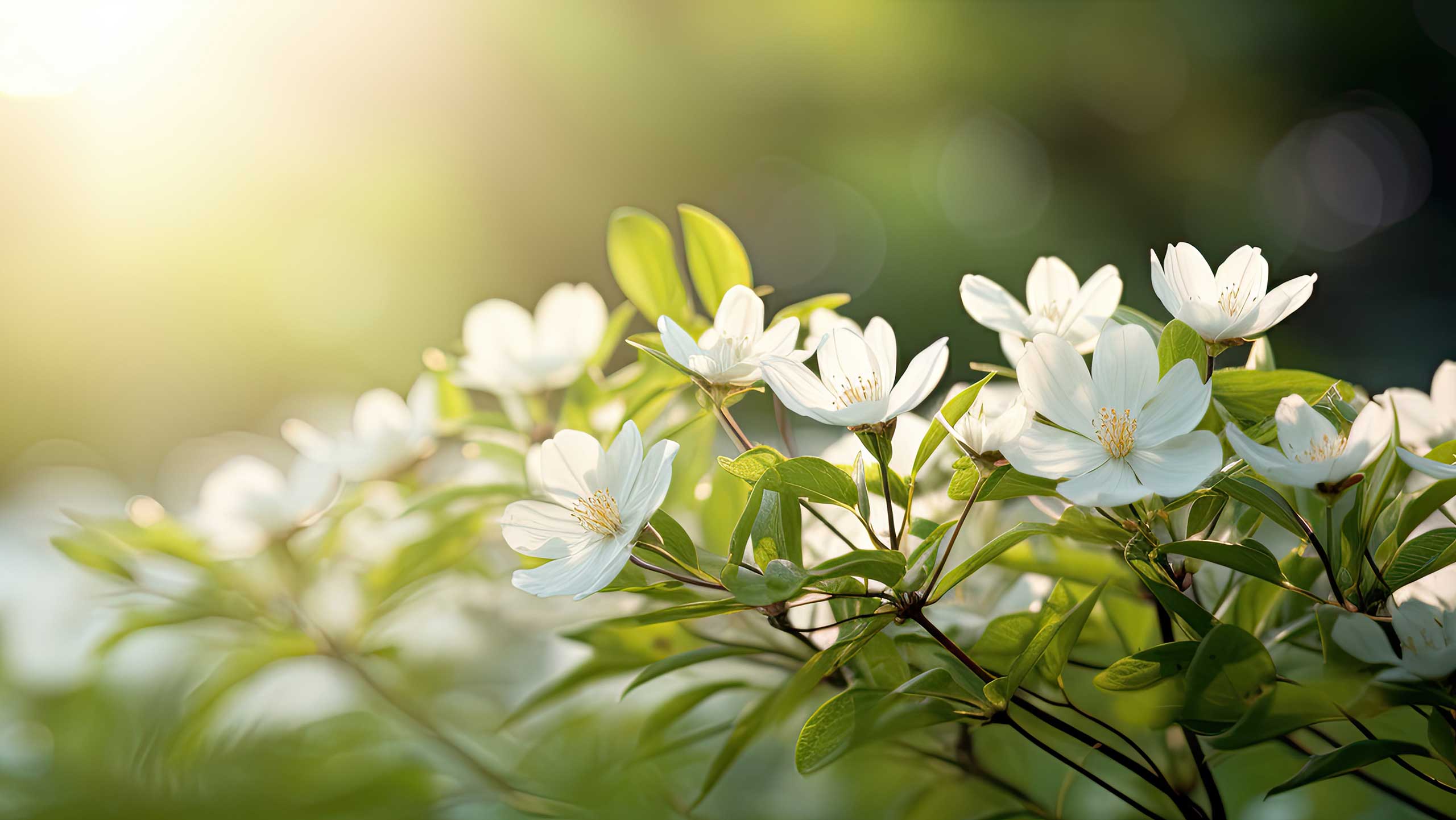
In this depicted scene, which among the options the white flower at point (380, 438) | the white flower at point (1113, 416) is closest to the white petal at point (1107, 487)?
the white flower at point (1113, 416)

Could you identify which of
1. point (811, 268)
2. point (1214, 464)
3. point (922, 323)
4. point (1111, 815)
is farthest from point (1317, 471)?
point (811, 268)

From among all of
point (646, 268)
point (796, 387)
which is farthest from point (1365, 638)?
point (646, 268)

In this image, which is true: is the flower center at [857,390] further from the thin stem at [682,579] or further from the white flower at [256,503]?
the white flower at [256,503]

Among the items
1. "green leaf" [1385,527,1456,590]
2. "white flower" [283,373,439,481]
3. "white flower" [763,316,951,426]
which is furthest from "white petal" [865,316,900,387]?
"white flower" [283,373,439,481]

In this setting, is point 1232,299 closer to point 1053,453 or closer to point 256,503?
point 1053,453

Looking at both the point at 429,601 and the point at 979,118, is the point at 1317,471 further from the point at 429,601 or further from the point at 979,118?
the point at 979,118
